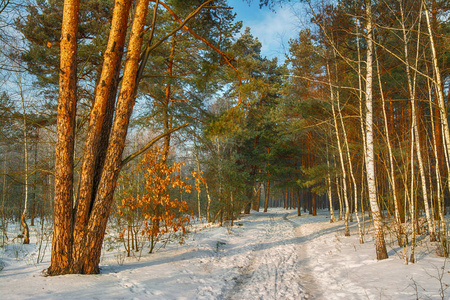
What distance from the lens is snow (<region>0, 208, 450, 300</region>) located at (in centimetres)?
367

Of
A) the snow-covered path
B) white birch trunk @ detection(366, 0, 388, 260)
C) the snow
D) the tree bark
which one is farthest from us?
white birch trunk @ detection(366, 0, 388, 260)

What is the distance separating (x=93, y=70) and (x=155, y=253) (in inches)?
251

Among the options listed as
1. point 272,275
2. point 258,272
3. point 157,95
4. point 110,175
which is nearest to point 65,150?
point 110,175

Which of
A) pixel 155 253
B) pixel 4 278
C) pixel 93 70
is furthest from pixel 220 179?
pixel 4 278

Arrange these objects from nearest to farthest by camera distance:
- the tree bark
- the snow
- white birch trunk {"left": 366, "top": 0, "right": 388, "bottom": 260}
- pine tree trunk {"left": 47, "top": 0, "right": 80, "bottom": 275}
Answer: the snow < pine tree trunk {"left": 47, "top": 0, "right": 80, "bottom": 275} < the tree bark < white birch trunk {"left": 366, "top": 0, "right": 388, "bottom": 260}

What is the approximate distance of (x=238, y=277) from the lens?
5309 millimetres


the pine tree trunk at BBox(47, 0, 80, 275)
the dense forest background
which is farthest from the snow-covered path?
the pine tree trunk at BBox(47, 0, 80, 275)

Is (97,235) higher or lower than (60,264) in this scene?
higher

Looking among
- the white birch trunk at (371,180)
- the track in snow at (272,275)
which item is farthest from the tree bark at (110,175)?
the white birch trunk at (371,180)

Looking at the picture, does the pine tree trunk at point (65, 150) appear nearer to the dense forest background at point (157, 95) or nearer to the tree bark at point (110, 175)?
the dense forest background at point (157, 95)

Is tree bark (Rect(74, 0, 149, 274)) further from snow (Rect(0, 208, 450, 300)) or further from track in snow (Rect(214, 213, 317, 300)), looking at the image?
track in snow (Rect(214, 213, 317, 300))

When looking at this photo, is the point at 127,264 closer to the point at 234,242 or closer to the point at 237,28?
the point at 234,242

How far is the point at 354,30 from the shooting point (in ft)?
22.4

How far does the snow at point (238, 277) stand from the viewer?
367 cm
